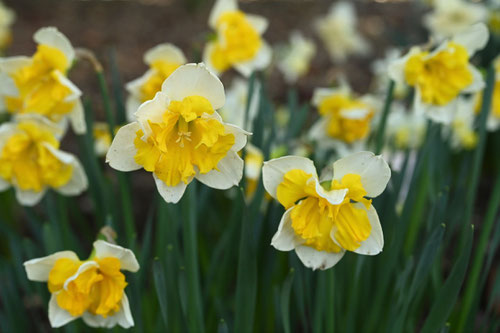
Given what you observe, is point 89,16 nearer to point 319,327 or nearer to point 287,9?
point 287,9

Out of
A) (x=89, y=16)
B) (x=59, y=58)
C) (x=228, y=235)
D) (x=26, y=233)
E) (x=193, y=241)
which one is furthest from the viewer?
(x=89, y=16)

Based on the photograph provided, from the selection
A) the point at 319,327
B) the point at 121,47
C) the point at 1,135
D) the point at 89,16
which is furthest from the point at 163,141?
the point at 89,16

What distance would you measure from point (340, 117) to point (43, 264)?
1117 mm

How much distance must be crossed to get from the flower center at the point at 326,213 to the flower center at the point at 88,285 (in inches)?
14.8

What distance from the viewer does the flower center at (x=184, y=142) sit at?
93cm

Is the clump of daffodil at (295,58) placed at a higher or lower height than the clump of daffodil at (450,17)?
lower

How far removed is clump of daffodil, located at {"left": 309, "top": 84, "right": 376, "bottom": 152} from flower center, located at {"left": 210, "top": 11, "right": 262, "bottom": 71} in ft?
0.93

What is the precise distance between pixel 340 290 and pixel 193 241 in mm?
483

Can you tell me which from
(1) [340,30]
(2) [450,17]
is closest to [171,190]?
(2) [450,17]

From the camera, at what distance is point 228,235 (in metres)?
1.52

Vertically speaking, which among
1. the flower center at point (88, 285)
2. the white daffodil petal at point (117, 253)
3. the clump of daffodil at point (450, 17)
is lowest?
the flower center at point (88, 285)

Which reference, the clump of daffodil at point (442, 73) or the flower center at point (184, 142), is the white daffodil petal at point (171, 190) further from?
the clump of daffodil at point (442, 73)

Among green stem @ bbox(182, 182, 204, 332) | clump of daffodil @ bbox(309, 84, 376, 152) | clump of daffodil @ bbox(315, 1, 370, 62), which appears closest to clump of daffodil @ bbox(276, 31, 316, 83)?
clump of daffodil @ bbox(315, 1, 370, 62)

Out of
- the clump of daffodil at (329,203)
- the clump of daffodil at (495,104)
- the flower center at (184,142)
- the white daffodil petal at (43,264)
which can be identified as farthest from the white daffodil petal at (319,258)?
the clump of daffodil at (495,104)
